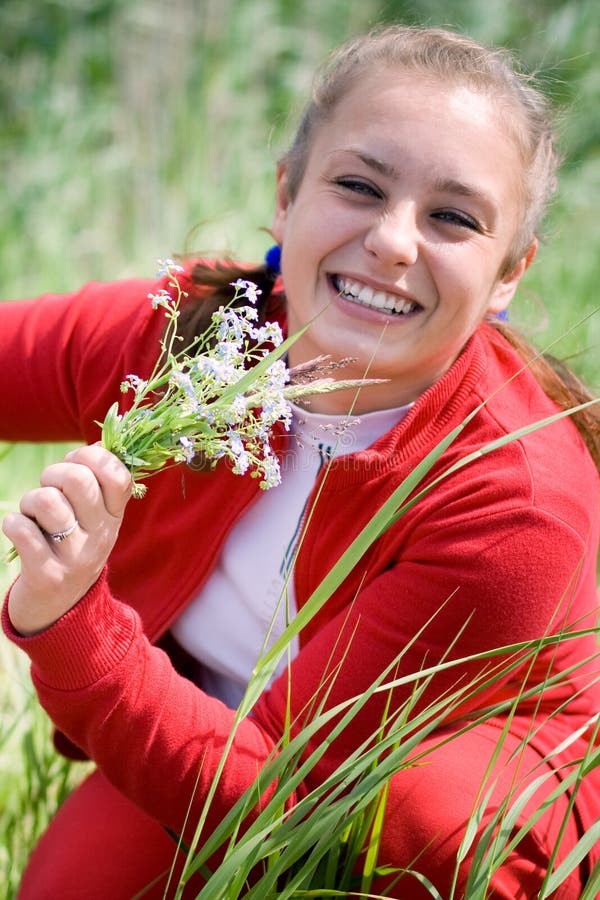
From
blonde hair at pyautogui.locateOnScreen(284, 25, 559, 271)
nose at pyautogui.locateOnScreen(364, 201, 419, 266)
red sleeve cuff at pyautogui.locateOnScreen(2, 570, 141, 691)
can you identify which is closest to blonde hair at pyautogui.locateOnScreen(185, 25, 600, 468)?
blonde hair at pyautogui.locateOnScreen(284, 25, 559, 271)

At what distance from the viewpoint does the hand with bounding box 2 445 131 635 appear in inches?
45.0

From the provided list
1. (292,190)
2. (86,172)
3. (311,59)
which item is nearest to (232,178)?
(86,172)

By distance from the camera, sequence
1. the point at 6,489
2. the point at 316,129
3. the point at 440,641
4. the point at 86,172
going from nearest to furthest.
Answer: the point at 440,641
the point at 316,129
the point at 6,489
the point at 86,172

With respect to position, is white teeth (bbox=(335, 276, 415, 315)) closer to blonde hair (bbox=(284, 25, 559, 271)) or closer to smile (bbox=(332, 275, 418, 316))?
smile (bbox=(332, 275, 418, 316))

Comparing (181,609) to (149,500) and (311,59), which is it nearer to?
(149,500)

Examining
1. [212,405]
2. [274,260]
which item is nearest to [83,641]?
[212,405]

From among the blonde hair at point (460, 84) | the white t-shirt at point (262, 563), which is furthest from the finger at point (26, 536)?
the blonde hair at point (460, 84)

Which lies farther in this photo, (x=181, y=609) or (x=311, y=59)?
(x=311, y=59)

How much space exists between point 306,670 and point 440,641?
0.19m

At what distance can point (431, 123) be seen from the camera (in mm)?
1587

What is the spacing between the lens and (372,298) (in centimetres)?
162

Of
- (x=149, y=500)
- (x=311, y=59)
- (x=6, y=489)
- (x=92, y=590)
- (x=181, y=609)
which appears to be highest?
(x=311, y=59)

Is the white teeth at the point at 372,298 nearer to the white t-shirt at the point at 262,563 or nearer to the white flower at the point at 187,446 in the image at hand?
the white t-shirt at the point at 262,563

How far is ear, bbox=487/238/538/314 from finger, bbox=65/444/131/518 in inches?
34.2
